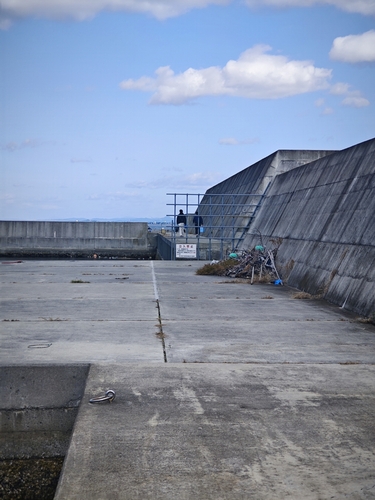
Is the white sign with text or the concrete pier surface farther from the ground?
the white sign with text

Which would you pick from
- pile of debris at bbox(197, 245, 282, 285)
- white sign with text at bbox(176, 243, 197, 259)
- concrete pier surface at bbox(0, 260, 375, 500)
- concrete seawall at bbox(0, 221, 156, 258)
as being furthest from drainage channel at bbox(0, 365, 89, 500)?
concrete seawall at bbox(0, 221, 156, 258)

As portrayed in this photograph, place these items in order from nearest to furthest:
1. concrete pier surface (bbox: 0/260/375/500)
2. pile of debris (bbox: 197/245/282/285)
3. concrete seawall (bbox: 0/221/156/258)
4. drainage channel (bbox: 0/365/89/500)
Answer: concrete pier surface (bbox: 0/260/375/500), drainage channel (bbox: 0/365/89/500), pile of debris (bbox: 197/245/282/285), concrete seawall (bbox: 0/221/156/258)

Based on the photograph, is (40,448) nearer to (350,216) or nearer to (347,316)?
(347,316)

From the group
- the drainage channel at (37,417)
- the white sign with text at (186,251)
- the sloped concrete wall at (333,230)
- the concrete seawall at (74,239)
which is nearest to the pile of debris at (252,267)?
the sloped concrete wall at (333,230)

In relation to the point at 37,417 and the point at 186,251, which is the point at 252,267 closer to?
the point at 186,251

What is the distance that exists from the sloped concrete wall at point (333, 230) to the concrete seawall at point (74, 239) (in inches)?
912

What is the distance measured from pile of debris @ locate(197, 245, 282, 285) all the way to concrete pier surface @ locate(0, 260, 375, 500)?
5.12 metres

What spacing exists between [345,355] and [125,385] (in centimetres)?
300

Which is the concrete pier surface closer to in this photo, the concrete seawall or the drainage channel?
the drainage channel

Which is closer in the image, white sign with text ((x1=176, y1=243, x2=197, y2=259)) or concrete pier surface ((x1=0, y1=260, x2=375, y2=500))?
concrete pier surface ((x1=0, y1=260, x2=375, y2=500))

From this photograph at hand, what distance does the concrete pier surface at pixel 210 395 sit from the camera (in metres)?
3.74

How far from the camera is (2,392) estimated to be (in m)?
5.95

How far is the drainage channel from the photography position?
5.21 m

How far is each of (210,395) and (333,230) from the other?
975 cm
